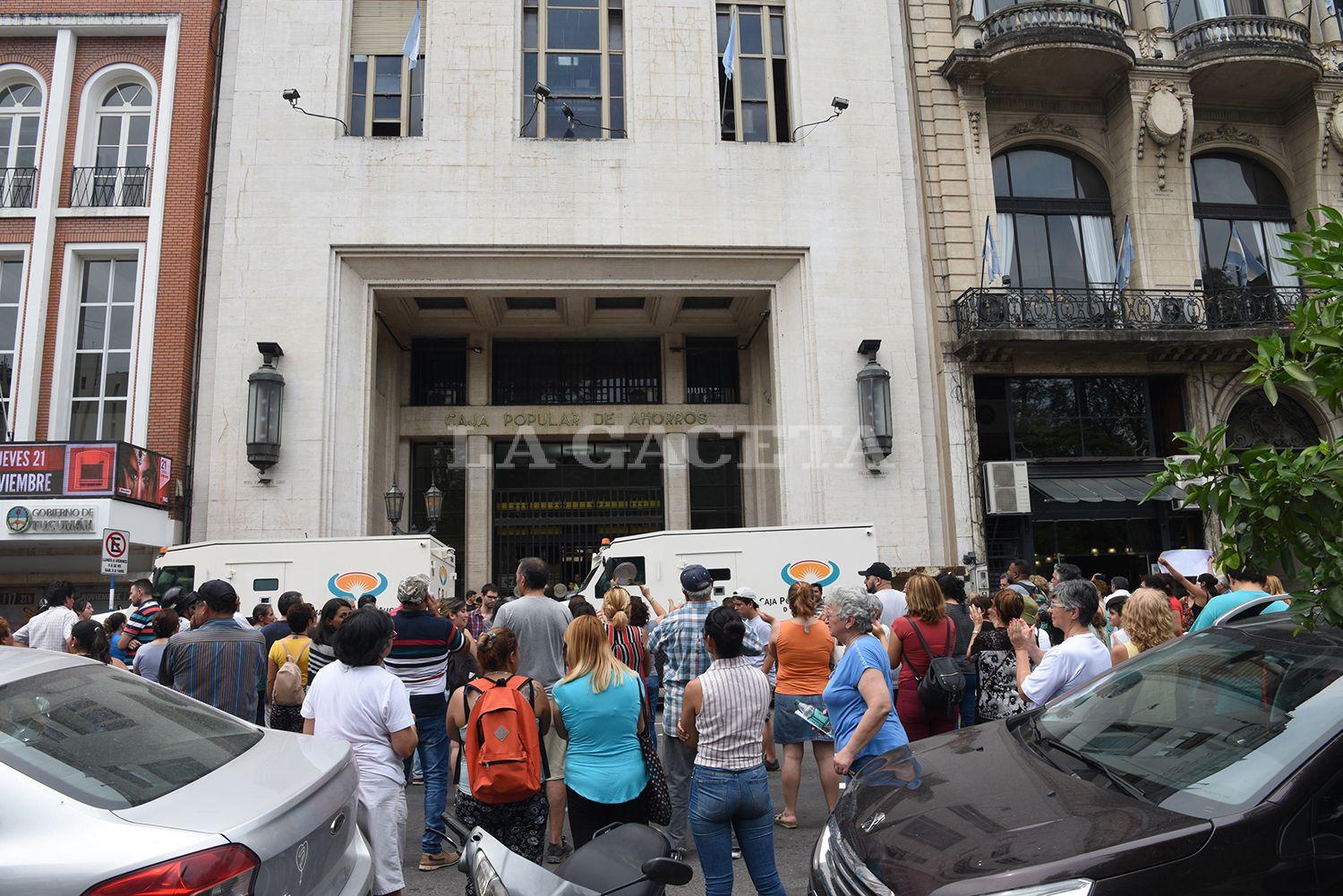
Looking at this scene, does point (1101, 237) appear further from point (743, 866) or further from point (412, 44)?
point (743, 866)

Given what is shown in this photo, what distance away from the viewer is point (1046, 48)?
62.0 ft

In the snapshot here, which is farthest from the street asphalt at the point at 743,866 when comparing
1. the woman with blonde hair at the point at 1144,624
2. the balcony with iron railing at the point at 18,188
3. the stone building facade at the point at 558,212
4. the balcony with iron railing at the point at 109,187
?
the balcony with iron railing at the point at 18,188

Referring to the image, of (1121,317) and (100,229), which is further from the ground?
(100,229)

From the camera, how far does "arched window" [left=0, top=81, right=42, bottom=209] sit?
1859 cm

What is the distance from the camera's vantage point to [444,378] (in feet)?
76.0

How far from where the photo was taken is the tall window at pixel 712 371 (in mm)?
23438

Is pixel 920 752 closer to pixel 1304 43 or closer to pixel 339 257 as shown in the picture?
pixel 339 257

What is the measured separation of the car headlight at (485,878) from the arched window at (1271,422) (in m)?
22.2

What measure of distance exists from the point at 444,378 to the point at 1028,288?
15155 millimetres

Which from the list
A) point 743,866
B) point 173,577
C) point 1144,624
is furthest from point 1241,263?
point 173,577

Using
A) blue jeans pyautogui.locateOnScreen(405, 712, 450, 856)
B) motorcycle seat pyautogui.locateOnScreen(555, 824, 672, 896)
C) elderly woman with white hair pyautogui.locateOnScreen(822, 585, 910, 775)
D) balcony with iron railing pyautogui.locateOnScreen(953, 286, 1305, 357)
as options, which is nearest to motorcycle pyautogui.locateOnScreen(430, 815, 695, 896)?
motorcycle seat pyautogui.locateOnScreen(555, 824, 672, 896)

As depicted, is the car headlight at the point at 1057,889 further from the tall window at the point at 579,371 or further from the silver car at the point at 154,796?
the tall window at the point at 579,371

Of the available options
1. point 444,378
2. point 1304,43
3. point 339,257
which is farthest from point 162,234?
point 1304,43

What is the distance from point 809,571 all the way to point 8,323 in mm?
17951
